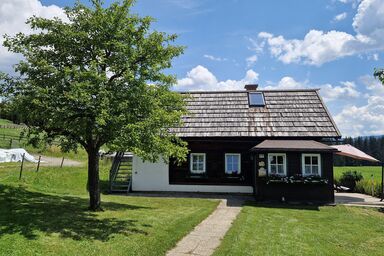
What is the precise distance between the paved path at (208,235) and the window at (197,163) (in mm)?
5759

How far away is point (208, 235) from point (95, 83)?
5491 millimetres

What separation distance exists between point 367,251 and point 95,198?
8.83 meters

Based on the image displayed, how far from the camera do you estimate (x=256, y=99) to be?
24703 millimetres

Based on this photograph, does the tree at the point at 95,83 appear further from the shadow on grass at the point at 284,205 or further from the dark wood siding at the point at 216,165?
the dark wood siding at the point at 216,165

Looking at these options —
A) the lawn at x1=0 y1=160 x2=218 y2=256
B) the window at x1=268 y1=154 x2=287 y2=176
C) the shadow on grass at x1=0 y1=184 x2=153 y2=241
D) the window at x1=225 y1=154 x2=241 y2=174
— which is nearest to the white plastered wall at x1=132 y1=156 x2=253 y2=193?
the window at x1=225 y1=154 x2=241 y2=174

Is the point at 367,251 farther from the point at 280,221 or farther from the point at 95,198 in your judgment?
the point at 95,198

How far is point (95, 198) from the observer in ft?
44.0

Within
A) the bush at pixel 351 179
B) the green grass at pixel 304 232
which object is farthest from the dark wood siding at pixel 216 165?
the bush at pixel 351 179

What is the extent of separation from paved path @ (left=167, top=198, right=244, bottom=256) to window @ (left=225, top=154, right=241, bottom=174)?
17.7 feet

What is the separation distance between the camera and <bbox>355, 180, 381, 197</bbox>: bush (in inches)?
885

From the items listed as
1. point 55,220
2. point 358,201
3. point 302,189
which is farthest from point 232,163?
point 55,220

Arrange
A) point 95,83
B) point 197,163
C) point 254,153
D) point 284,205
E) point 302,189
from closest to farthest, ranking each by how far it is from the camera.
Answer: point 95,83 < point 284,205 < point 302,189 < point 254,153 < point 197,163

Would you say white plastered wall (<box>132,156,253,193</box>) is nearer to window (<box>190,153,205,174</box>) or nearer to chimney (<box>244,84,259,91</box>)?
window (<box>190,153,205,174</box>)

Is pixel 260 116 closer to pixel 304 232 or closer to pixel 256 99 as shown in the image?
pixel 256 99
